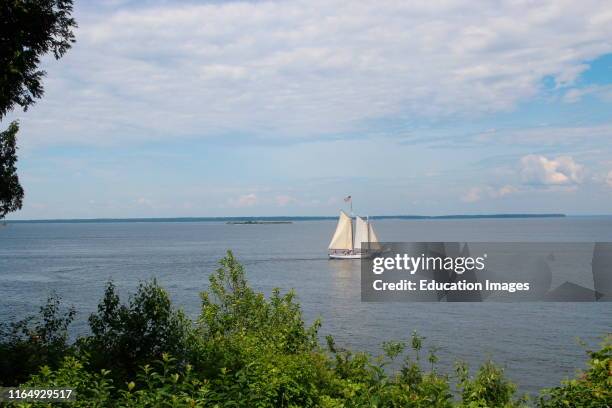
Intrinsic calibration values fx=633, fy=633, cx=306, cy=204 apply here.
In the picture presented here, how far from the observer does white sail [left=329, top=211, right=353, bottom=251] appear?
5217 inches

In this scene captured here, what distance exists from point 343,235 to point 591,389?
5015 inches

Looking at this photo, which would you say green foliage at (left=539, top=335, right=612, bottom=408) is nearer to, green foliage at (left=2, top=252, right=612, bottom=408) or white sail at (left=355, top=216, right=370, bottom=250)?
green foliage at (left=2, top=252, right=612, bottom=408)

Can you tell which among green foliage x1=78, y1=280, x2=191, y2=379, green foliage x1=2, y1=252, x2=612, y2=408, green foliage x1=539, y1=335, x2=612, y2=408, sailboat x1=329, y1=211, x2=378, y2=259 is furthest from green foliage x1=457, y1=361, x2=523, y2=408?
sailboat x1=329, y1=211, x2=378, y2=259

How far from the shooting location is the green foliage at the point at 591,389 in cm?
711

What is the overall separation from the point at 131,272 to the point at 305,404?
318ft

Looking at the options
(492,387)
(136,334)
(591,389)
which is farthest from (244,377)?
(136,334)

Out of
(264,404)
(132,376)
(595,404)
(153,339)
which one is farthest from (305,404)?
(153,339)

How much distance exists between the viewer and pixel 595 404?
7.08 m

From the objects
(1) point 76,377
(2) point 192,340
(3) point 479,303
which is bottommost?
(3) point 479,303

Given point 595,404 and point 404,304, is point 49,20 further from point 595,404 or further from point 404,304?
point 404,304

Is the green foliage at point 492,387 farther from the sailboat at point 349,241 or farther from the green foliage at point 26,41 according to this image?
the sailboat at point 349,241

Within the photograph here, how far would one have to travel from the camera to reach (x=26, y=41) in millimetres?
11367

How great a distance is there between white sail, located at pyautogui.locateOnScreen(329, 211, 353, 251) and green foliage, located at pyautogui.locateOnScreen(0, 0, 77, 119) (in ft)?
394

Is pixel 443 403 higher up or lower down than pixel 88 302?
higher up
